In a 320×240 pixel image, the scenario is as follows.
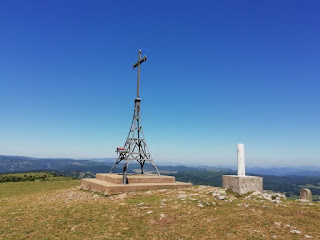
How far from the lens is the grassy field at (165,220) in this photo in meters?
10.4

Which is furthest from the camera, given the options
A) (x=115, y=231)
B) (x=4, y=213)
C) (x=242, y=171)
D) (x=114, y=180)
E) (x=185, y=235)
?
(x=114, y=180)

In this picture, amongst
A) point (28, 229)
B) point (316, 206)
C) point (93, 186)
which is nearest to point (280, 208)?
point (316, 206)

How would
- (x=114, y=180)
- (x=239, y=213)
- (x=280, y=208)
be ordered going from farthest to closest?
(x=114, y=180)
(x=280, y=208)
(x=239, y=213)

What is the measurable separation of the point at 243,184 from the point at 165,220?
871 cm

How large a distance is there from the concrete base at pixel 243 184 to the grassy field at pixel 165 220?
273 cm

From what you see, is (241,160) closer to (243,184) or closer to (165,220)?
(243,184)

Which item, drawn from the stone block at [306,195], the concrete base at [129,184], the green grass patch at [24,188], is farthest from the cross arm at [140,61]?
the stone block at [306,195]

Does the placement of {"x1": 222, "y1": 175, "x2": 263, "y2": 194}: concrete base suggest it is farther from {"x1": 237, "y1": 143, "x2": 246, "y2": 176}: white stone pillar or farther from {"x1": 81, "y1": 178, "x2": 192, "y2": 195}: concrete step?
{"x1": 81, "y1": 178, "x2": 192, "y2": 195}: concrete step

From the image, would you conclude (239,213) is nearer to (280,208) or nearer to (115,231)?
(280,208)

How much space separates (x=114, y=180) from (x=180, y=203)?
30.1 ft

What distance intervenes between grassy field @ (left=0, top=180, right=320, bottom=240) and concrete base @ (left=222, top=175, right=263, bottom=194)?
2734mm

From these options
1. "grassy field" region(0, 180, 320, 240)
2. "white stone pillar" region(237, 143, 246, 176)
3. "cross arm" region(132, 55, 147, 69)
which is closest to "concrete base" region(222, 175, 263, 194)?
"white stone pillar" region(237, 143, 246, 176)

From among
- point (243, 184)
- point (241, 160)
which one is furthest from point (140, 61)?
point (243, 184)

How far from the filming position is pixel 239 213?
41.5ft
